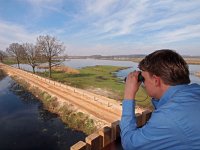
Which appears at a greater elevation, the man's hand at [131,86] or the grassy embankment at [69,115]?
the man's hand at [131,86]

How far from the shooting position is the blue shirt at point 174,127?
1.51 m

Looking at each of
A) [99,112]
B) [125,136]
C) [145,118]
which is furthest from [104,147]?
[99,112]

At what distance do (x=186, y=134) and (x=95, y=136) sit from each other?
192cm

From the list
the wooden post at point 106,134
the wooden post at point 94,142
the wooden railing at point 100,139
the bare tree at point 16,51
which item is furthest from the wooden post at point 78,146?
the bare tree at point 16,51

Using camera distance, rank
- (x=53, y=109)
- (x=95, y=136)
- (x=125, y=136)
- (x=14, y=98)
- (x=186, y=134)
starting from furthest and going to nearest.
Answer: (x=14, y=98) < (x=53, y=109) < (x=95, y=136) < (x=125, y=136) < (x=186, y=134)

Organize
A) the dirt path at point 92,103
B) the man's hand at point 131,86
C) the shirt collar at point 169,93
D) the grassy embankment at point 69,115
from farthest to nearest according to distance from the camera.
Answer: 1. the dirt path at point 92,103
2. the grassy embankment at point 69,115
3. the man's hand at point 131,86
4. the shirt collar at point 169,93

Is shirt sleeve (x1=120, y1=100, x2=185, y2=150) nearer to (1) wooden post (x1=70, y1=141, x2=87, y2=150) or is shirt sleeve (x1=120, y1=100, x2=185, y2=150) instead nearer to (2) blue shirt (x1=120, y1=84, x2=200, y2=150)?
(2) blue shirt (x1=120, y1=84, x2=200, y2=150)

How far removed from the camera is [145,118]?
4.16 metres

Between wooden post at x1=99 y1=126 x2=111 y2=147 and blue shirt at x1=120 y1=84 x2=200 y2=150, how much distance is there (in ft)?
5.17

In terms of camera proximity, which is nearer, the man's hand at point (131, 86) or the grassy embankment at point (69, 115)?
the man's hand at point (131, 86)

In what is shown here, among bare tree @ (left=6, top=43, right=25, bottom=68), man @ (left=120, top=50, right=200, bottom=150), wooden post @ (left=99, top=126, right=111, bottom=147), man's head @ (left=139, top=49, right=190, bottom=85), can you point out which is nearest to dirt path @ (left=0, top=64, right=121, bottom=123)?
wooden post @ (left=99, top=126, right=111, bottom=147)

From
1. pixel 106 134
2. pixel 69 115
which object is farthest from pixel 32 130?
pixel 106 134

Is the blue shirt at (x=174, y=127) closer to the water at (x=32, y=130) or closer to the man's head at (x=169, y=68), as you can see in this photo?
the man's head at (x=169, y=68)

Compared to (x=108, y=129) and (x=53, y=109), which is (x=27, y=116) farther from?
(x=108, y=129)
